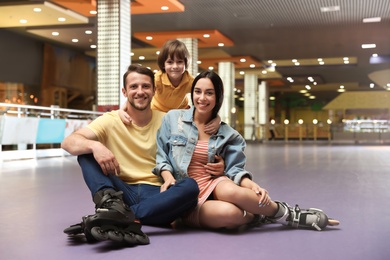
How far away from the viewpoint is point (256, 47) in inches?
838

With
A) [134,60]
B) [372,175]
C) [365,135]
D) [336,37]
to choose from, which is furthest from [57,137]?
[365,135]

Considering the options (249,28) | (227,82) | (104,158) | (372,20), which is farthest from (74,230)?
(227,82)

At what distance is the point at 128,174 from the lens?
287cm

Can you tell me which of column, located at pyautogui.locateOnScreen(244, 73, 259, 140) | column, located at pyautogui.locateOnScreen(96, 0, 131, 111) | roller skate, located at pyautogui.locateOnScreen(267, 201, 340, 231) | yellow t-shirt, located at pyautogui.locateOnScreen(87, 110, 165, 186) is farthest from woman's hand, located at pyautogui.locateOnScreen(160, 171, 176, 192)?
column, located at pyautogui.locateOnScreen(244, 73, 259, 140)

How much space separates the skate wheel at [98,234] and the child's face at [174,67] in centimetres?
129

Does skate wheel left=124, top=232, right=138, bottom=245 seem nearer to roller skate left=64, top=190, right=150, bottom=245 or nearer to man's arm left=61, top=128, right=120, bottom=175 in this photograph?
roller skate left=64, top=190, right=150, bottom=245

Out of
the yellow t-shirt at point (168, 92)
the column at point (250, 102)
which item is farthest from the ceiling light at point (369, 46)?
the yellow t-shirt at point (168, 92)

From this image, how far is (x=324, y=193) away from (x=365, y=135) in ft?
89.9

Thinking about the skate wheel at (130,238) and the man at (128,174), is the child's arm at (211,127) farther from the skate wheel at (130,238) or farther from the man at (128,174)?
the skate wheel at (130,238)

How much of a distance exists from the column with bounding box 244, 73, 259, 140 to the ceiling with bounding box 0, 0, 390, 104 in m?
2.75

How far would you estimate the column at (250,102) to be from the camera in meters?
30.2

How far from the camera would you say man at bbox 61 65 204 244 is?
7.73ft

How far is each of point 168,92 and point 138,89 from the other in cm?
77

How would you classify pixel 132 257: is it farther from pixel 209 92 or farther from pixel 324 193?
pixel 324 193
